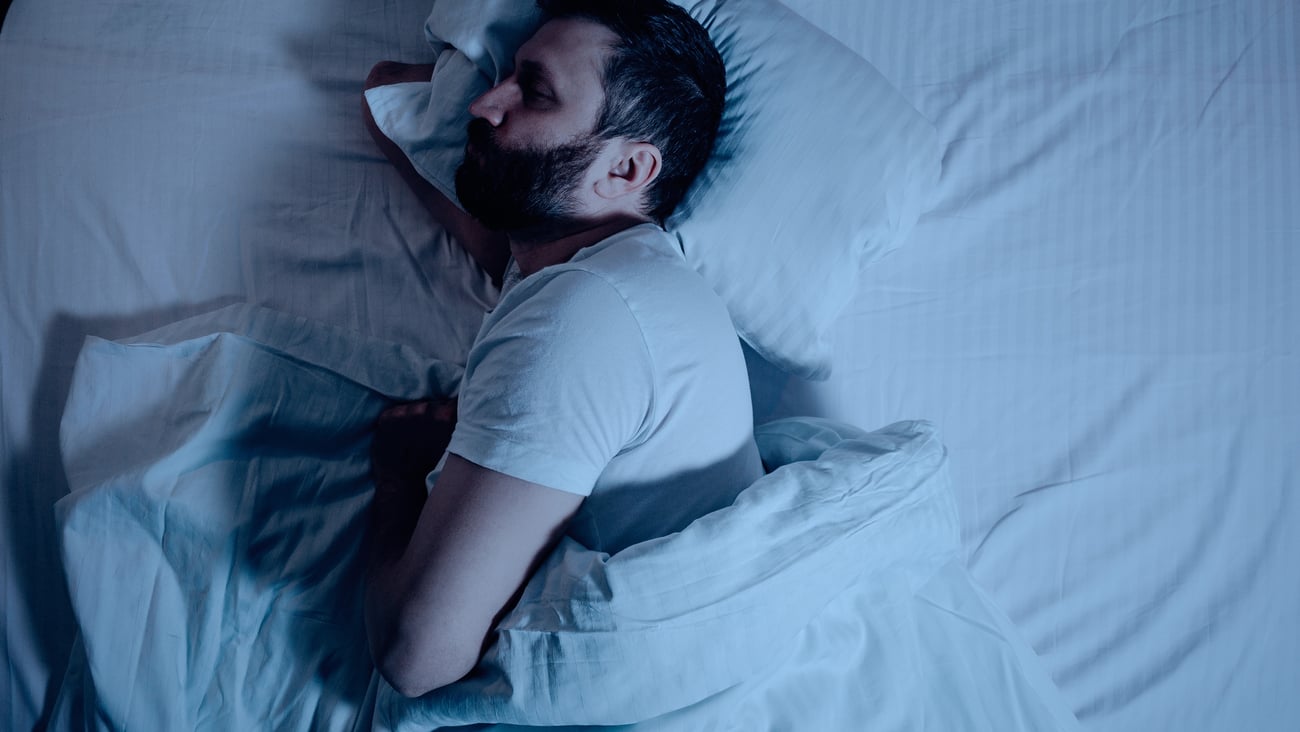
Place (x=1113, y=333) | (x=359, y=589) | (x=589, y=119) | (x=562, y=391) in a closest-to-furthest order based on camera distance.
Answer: (x=562, y=391) < (x=359, y=589) < (x=589, y=119) < (x=1113, y=333)

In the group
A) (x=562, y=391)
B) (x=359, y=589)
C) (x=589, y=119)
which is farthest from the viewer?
(x=589, y=119)

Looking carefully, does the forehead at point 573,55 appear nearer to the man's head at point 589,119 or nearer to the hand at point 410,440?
the man's head at point 589,119

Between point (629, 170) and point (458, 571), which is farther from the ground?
point (629, 170)

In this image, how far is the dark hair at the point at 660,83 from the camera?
946 mm

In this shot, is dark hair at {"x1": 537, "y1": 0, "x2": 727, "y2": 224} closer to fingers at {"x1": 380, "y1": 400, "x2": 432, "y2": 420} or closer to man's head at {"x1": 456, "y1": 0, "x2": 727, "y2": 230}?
man's head at {"x1": 456, "y1": 0, "x2": 727, "y2": 230}

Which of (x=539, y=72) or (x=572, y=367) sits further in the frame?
(x=539, y=72)

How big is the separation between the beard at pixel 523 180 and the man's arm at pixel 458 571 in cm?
36

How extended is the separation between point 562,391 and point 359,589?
35 cm

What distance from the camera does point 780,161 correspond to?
3.22 ft

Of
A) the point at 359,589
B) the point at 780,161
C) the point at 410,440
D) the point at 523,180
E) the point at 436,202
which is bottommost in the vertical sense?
the point at 359,589

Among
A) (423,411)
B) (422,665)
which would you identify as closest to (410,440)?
(423,411)

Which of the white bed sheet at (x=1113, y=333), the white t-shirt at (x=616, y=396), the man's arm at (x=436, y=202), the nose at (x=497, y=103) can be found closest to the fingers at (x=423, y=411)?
the white t-shirt at (x=616, y=396)

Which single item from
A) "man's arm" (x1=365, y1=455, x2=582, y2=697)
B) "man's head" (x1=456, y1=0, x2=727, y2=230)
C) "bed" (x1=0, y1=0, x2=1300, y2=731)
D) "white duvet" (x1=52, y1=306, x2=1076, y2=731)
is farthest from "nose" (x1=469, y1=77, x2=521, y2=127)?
"man's arm" (x1=365, y1=455, x2=582, y2=697)

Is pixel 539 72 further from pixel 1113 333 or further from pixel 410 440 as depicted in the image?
pixel 1113 333
